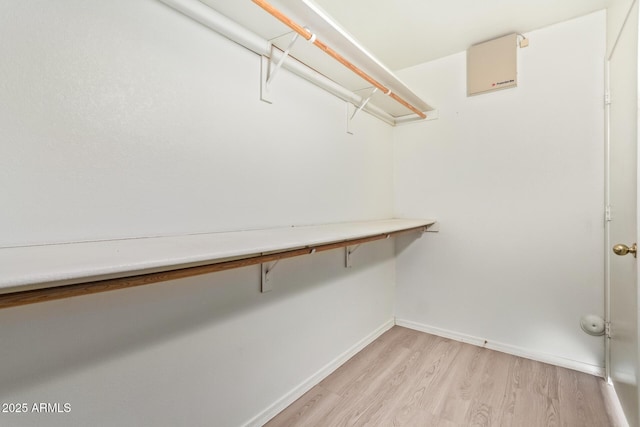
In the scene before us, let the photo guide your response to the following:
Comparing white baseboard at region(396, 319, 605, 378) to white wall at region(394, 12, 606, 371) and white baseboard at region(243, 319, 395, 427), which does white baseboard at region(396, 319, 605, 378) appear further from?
white baseboard at region(243, 319, 395, 427)

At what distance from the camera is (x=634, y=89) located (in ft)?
4.13

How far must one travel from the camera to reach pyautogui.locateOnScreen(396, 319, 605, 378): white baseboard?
6.16ft

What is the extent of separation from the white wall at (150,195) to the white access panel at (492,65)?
132 cm

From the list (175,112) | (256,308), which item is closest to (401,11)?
(175,112)

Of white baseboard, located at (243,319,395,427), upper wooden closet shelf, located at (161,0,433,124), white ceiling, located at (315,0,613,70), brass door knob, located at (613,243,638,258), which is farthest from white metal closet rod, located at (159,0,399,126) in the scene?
white baseboard, located at (243,319,395,427)

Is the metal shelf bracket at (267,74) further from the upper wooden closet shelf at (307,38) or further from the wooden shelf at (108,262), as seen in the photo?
the wooden shelf at (108,262)

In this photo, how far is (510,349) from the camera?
2133 millimetres

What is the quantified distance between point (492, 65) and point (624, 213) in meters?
1.32

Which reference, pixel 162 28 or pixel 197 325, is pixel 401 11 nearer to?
pixel 162 28

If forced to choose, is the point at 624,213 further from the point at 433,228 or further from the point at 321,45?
the point at 321,45

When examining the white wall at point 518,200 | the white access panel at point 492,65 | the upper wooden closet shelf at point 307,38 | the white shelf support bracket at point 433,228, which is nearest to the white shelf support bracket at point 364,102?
the upper wooden closet shelf at point 307,38

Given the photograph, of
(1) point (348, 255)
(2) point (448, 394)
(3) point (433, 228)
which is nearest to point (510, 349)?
(2) point (448, 394)

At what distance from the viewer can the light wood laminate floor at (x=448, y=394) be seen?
A: 1485 millimetres

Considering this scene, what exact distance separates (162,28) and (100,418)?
139 cm
